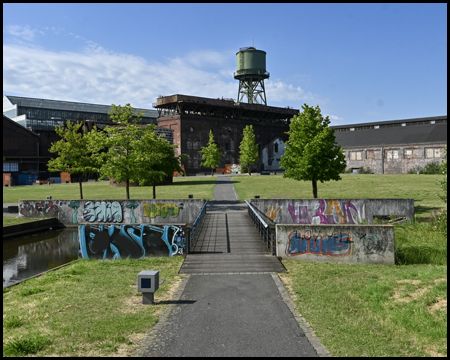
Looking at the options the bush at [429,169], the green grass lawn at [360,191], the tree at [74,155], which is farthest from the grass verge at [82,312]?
the bush at [429,169]

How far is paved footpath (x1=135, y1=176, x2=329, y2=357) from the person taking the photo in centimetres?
694

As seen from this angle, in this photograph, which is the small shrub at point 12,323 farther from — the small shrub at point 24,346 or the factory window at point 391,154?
the factory window at point 391,154

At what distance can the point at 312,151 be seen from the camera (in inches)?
1151

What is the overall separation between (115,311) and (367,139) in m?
77.4

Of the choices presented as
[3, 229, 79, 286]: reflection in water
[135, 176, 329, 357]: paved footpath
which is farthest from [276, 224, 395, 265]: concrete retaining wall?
[3, 229, 79, 286]: reflection in water

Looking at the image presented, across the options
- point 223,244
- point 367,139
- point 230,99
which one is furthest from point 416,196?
point 230,99

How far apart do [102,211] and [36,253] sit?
760 centimetres

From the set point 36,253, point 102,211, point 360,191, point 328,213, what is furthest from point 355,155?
point 36,253

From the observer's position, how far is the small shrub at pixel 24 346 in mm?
6828

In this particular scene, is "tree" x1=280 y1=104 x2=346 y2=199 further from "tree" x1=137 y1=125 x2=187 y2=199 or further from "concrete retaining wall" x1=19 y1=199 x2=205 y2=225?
"tree" x1=137 y1=125 x2=187 y2=199

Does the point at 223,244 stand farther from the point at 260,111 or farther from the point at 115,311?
the point at 260,111

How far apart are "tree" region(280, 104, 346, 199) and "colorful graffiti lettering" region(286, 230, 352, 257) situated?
15.0 m

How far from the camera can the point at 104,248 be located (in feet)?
51.4

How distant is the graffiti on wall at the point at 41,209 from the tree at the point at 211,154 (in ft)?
148
